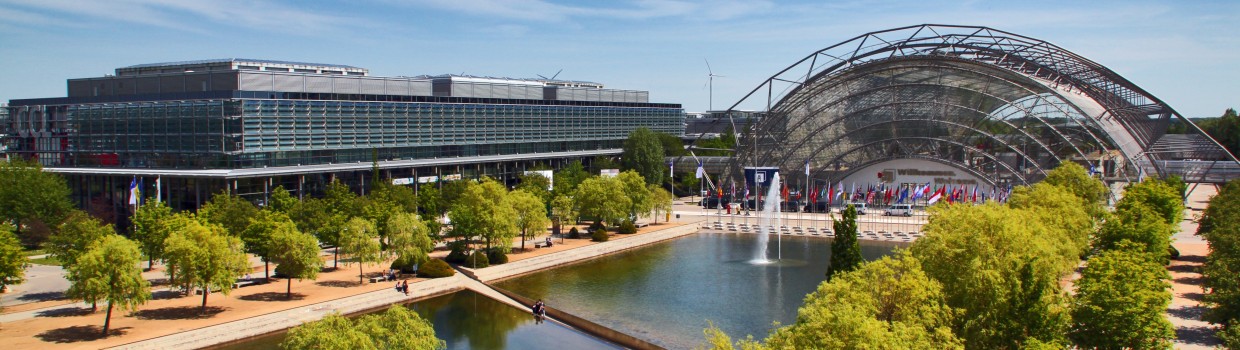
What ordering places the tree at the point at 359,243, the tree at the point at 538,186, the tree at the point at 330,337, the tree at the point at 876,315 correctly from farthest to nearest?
the tree at the point at 538,186 < the tree at the point at 359,243 < the tree at the point at 330,337 < the tree at the point at 876,315

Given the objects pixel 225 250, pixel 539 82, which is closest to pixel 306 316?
pixel 225 250

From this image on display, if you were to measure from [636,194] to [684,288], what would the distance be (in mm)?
24995

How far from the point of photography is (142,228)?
5103 cm

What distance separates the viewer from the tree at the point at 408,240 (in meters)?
51.4

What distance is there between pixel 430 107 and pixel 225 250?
52.6 metres

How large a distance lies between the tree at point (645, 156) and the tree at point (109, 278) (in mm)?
71055

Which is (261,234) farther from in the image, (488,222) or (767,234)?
(767,234)

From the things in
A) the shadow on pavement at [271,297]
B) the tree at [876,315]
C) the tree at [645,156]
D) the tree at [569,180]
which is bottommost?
the shadow on pavement at [271,297]

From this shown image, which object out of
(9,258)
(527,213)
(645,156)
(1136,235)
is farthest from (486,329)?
(645,156)

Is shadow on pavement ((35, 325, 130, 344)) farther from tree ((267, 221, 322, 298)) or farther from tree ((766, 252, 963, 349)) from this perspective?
tree ((766, 252, 963, 349))

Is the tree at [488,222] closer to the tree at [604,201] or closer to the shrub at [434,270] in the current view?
the shrub at [434,270]

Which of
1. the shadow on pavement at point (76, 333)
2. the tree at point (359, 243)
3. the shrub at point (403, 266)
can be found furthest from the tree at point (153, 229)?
the shrub at point (403, 266)

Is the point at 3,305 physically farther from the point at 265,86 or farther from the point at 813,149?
the point at 813,149

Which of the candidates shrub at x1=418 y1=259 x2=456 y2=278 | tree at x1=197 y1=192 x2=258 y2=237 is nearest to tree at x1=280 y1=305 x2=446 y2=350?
shrub at x1=418 y1=259 x2=456 y2=278
